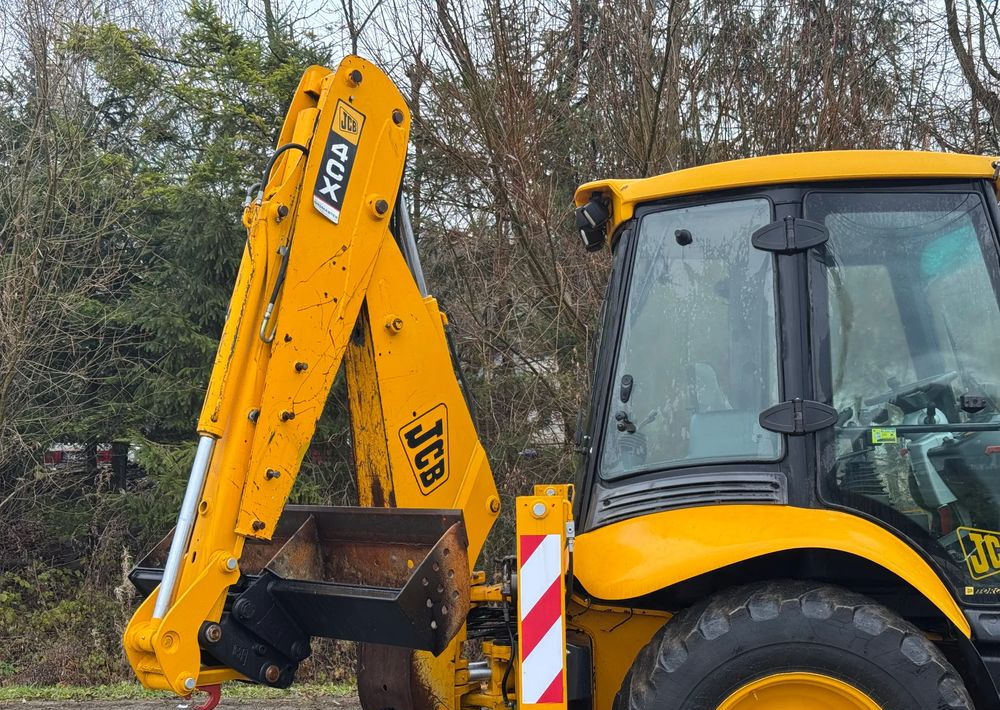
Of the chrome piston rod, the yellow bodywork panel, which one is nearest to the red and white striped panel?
the yellow bodywork panel

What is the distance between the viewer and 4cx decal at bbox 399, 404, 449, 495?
373 cm

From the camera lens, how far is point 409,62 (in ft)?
31.4

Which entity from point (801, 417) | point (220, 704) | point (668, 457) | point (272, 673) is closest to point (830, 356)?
point (801, 417)

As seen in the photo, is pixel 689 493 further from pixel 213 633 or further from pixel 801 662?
pixel 213 633

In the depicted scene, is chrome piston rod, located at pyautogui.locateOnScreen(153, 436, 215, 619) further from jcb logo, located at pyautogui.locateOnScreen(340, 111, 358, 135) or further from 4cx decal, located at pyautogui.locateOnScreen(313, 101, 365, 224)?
jcb logo, located at pyautogui.locateOnScreen(340, 111, 358, 135)

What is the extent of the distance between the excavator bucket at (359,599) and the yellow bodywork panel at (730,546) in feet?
1.65

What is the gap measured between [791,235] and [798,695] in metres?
1.50

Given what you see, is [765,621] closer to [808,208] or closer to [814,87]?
[808,208]

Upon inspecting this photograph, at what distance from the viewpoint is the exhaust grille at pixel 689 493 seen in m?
3.27

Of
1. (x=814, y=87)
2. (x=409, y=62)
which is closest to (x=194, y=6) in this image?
(x=409, y=62)

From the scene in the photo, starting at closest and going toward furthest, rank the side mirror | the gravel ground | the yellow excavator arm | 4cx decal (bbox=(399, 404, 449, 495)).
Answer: the yellow excavator arm → 4cx decal (bbox=(399, 404, 449, 495)) → the side mirror → the gravel ground

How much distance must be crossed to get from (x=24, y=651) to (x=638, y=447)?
9.07 meters

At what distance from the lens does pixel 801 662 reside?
9.86ft

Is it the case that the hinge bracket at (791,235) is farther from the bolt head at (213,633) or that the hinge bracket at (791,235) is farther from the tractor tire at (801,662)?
the bolt head at (213,633)
